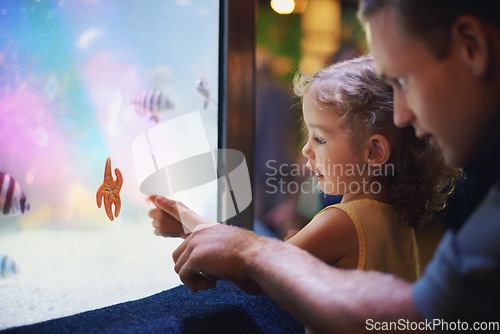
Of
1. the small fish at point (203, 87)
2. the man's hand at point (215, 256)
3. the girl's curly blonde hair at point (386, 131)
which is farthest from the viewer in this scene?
the small fish at point (203, 87)

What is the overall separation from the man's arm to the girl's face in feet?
1.44

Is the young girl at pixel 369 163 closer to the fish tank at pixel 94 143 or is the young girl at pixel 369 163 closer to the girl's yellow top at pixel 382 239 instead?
the girl's yellow top at pixel 382 239

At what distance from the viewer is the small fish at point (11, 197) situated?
3.13ft

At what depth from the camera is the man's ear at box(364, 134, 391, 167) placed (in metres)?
1.22

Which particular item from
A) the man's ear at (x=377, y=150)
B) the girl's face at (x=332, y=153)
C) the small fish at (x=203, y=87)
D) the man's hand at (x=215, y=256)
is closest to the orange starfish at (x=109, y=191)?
the man's hand at (x=215, y=256)

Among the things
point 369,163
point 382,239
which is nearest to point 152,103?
point 369,163

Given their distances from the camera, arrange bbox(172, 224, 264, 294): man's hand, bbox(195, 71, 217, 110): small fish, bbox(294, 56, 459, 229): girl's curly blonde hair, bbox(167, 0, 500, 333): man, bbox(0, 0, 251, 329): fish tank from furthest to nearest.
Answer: bbox(195, 71, 217, 110): small fish, bbox(294, 56, 459, 229): girl's curly blonde hair, bbox(0, 0, 251, 329): fish tank, bbox(172, 224, 264, 294): man's hand, bbox(167, 0, 500, 333): man

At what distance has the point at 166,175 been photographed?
1.29 m

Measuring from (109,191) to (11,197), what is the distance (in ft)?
0.79

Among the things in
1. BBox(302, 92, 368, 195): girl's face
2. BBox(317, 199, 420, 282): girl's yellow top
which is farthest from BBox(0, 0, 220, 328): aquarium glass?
BBox(317, 199, 420, 282): girl's yellow top

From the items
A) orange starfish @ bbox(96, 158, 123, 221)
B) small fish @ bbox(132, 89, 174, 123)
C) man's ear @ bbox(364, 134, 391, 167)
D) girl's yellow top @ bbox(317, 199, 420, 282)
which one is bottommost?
girl's yellow top @ bbox(317, 199, 420, 282)

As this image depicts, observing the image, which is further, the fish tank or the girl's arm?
the girl's arm

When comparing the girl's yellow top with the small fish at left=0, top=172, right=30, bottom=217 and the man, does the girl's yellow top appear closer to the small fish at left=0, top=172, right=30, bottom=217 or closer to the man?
the man

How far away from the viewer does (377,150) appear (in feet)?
Answer: 4.06
